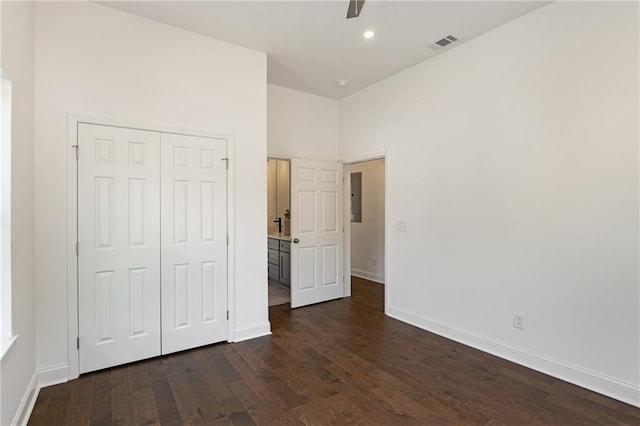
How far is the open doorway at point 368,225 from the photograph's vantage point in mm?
6164

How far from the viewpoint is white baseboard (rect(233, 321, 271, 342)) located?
3.47 metres

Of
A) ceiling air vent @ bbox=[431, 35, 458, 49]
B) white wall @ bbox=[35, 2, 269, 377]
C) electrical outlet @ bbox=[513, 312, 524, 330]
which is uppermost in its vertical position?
ceiling air vent @ bbox=[431, 35, 458, 49]

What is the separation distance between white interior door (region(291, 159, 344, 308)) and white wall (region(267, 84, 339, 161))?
0.88 ft

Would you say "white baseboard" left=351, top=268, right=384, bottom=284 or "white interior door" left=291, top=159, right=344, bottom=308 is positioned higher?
"white interior door" left=291, top=159, right=344, bottom=308

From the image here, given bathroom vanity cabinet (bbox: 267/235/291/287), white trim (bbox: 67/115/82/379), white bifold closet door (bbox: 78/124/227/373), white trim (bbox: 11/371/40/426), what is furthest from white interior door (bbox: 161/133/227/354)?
bathroom vanity cabinet (bbox: 267/235/291/287)

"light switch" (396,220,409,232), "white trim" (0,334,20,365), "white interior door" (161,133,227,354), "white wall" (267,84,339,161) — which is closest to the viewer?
"white trim" (0,334,20,365)

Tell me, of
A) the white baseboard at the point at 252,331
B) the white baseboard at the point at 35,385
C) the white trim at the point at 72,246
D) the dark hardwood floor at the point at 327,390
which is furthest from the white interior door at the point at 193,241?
the white baseboard at the point at 35,385

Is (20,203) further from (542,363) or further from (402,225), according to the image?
(542,363)

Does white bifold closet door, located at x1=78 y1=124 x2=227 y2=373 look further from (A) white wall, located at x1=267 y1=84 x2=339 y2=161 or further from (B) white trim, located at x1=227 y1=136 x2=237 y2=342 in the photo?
(A) white wall, located at x1=267 y1=84 x2=339 y2=161

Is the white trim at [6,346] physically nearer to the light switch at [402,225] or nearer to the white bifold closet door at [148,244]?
the white bifold closet door at [148,244]

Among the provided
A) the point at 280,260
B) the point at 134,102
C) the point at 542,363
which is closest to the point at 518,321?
the point at 542,363

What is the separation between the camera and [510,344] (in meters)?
3.05

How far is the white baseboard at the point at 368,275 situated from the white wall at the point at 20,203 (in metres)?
4.97

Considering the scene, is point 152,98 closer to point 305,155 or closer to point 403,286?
point 305,155
